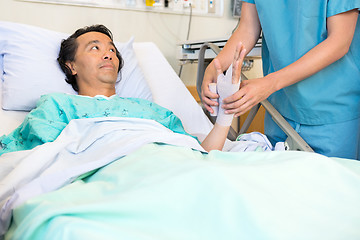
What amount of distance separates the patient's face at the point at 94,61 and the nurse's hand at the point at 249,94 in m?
0.64

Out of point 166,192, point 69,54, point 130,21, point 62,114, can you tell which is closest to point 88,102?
point 62,114

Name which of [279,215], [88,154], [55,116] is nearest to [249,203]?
[279,215]

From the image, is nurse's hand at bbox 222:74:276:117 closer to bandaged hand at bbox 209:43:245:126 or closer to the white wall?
bandaged hand at bbox 209:43:245:126

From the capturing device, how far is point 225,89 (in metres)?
1.14

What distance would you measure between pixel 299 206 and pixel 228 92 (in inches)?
21.2

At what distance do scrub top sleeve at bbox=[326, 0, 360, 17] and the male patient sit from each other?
355mm

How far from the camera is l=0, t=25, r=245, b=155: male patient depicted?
3.90 ft

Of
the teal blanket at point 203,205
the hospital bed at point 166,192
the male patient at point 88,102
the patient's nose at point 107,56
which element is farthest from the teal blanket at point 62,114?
the teal blanket at point 203,205

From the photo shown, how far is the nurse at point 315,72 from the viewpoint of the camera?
1184 millimetres

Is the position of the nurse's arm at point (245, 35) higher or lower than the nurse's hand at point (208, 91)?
higher

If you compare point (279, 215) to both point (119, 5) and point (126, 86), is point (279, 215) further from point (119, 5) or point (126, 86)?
point (119, 5)

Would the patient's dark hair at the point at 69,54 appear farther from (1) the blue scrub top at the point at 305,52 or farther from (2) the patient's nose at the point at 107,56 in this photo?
(1) the blue scrub top at the point at 305,52

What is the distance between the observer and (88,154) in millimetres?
1021

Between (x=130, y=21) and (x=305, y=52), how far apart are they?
4.50ft
